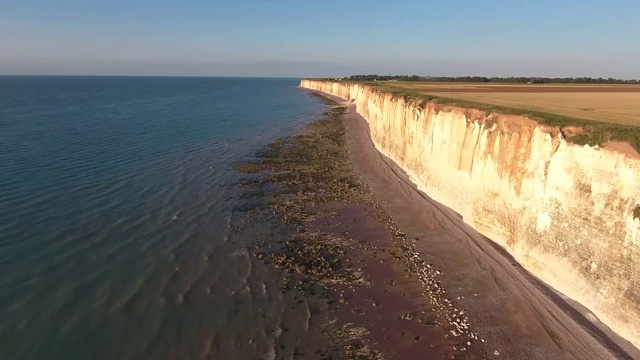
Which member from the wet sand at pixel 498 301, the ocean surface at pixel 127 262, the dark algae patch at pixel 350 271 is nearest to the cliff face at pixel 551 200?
the wet sand at pixel 498 301

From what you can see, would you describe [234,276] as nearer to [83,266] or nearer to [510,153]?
[83,266]

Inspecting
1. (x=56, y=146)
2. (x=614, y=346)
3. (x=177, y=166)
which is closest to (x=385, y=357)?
A: (x=614, y=346)

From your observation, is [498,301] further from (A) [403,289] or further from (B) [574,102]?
(B) [574,102]

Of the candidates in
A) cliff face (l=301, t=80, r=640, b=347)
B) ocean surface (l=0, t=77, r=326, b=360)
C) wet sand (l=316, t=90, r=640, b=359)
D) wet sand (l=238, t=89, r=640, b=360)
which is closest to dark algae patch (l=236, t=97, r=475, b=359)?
wet sand (l=238, t=89, r=640, b=360)

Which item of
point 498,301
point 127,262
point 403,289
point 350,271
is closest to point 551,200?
point 498,301

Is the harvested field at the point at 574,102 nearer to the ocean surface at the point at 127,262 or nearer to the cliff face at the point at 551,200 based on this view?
the cliff face at the point at 551,200

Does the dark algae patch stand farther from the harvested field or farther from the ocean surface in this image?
the harvested field
